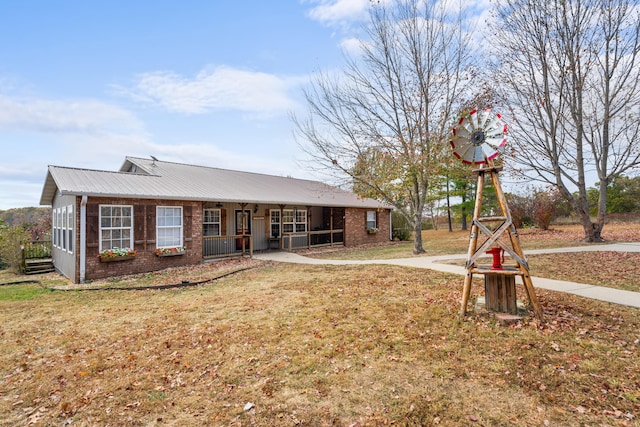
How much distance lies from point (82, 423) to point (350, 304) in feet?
14.7

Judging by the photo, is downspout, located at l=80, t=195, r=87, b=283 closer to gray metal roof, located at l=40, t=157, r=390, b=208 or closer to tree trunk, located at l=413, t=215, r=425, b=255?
gray metal roof, located at l=40, t=157, r=390, b=208

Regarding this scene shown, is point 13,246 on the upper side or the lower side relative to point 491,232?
lower

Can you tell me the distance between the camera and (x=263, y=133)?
17938 mm

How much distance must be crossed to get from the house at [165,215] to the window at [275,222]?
0.01m

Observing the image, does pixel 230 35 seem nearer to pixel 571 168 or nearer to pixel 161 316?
pixel 161 316

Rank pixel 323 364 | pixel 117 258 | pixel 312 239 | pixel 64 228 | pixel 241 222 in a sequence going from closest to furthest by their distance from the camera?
pixel 323 364, pixel 117 258, pixel 64 228, pixel 241 222, pixel 312 239

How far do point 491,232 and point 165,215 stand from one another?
10608 mm

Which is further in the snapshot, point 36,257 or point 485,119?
point 36,257

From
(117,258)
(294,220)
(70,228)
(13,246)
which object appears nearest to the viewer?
(117,258)

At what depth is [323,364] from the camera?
4.09 metres

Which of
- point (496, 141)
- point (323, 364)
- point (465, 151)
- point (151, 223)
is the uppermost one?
point (496, 141)

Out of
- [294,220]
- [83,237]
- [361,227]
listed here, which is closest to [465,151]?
[83,237]

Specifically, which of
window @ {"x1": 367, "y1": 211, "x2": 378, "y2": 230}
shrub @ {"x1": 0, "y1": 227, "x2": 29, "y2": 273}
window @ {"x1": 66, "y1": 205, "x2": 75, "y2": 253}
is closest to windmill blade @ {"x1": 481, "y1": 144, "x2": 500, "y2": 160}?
window @ {"x1": 66, "y1": 205, "x2": 75, "y2": 253}

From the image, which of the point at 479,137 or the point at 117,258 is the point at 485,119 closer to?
the point at 479,137
